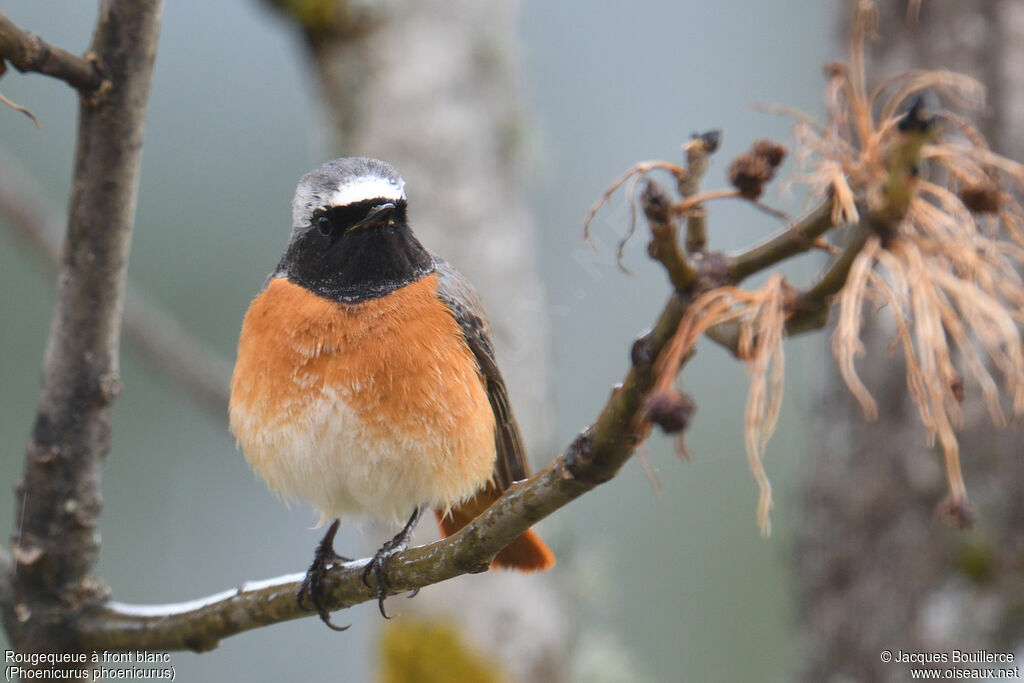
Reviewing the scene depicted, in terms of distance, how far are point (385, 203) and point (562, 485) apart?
154 cm

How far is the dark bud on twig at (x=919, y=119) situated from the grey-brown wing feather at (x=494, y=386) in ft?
7.96

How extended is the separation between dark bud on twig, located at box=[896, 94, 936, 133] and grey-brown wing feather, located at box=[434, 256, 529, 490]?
2.43 metres

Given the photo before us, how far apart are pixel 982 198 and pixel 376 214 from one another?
2053mm

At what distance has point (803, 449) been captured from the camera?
6.29m

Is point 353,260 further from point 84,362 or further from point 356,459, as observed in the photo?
point 84,362

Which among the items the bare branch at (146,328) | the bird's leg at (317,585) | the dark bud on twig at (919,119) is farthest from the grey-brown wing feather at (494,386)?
the bare branch at (146,328)

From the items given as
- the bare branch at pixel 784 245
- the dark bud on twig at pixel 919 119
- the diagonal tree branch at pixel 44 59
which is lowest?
the bare branch at pixel 784 245

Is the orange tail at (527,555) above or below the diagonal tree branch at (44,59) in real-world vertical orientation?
below

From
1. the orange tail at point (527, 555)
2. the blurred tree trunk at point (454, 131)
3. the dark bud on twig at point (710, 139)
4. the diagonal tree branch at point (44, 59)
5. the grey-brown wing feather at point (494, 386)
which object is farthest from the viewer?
the blurred tree trunk at point (454, 131)

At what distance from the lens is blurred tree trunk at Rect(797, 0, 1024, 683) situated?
16.9 ft

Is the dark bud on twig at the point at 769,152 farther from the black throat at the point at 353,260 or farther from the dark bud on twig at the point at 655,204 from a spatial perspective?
the black throat at the point at 353,260

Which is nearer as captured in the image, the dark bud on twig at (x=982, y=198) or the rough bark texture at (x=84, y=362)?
the dark bud on twig at (x=982, y=198)

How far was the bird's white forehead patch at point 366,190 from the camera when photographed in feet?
12.1

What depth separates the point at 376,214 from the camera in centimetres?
367
